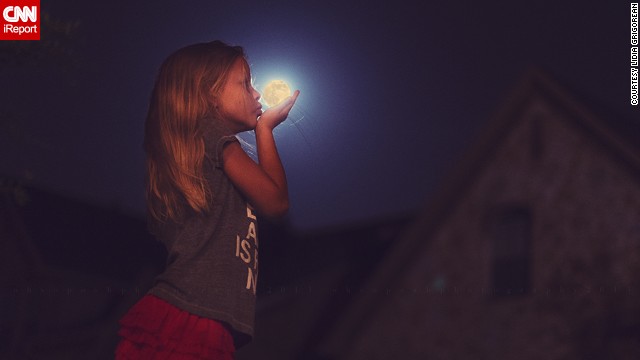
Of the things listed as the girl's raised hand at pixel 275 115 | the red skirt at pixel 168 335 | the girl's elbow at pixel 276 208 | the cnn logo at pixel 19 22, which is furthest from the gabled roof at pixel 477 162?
the red skirt at pixel 168 335

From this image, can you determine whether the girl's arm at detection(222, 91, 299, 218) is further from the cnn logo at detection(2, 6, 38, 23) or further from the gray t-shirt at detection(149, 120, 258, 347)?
the cnn logo at detection(2, 6, 38, 23)

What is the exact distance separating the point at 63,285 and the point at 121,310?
59.8 inches

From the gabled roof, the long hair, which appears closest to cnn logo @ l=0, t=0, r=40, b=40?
the long hair

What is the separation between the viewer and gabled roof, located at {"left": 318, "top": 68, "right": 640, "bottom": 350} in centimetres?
1766

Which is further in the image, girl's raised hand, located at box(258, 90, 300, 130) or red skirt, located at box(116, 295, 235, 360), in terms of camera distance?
girl's raised hand, located at box(258, 90, 300, 130)

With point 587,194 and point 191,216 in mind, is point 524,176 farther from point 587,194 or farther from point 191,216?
point 191,216

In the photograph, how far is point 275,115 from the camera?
11.6 ft

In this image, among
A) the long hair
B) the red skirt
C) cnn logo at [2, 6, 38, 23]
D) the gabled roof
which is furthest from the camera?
the gabled roof

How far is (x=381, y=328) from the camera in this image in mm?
20406

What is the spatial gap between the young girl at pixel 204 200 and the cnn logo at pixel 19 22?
5802 mm

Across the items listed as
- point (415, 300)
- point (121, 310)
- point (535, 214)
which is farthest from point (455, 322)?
point (121, 310)

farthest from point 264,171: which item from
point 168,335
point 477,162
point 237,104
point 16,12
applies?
point 477,162

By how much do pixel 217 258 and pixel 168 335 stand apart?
0.31 meters

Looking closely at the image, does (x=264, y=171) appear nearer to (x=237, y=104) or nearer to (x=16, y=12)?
(x=237, y=104)
